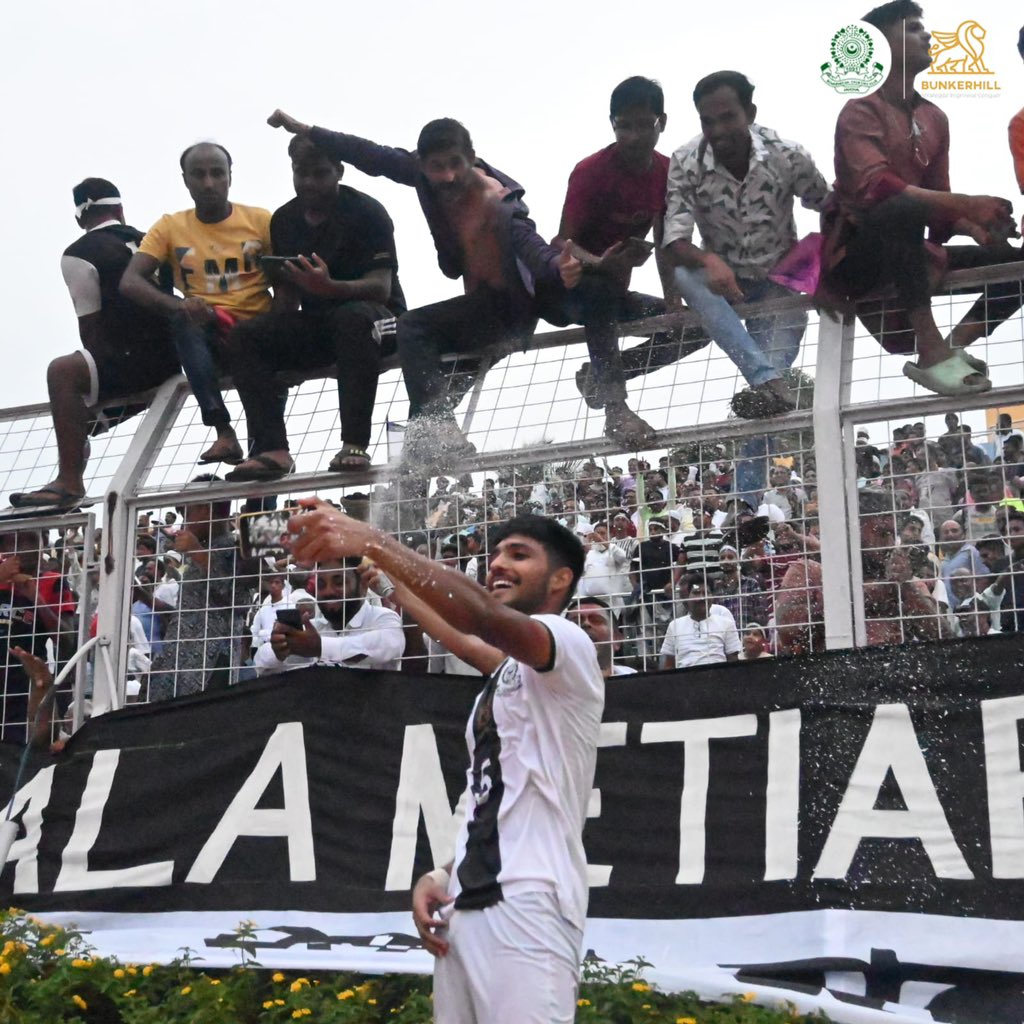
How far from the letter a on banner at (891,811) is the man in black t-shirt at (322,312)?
2434 mm

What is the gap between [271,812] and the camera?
6.12m

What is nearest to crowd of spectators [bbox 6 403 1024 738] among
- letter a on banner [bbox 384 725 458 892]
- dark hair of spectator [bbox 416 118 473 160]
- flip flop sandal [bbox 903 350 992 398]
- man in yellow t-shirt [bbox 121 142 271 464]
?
flip flop sandal [bbox 903 350 992 398]

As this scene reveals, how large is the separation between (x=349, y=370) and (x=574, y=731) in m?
3.25

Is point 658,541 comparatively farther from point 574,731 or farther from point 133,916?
point 133,916

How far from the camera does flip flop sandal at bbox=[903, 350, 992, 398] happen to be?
534cm

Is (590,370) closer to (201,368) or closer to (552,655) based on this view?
(201,368)


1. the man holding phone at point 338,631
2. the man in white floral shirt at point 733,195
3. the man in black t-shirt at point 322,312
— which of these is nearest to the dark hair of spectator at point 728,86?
the man in white floral shirt at point 733,195

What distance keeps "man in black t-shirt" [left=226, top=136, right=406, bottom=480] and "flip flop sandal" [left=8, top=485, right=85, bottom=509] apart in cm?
95

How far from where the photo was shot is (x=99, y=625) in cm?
678

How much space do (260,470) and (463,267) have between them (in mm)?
1311

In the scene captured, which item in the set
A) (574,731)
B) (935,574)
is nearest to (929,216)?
(935,574)

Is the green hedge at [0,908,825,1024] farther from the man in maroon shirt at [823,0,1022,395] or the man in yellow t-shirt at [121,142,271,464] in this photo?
the man in yellow t-shirt at [121,142,271,464]

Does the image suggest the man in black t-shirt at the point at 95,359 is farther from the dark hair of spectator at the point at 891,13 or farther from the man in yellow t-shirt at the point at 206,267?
the dark hair of spectator at the point at 891,13

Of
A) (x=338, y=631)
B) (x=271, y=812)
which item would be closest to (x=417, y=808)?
(x=271, y=812)
